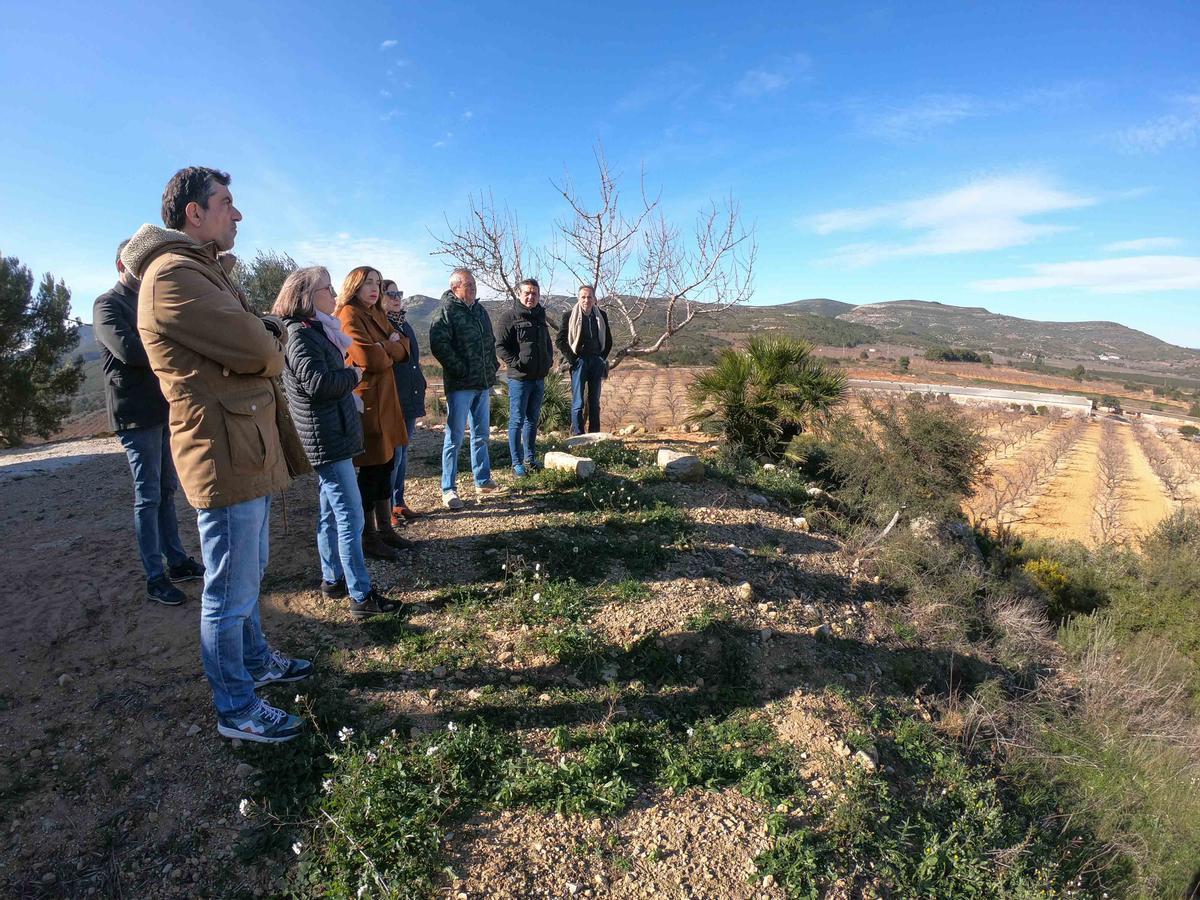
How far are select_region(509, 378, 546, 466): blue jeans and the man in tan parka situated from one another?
3.25m

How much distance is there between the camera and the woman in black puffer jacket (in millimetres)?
2953

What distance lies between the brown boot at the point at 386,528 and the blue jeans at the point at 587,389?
3610mm

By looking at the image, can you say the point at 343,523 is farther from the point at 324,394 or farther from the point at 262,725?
the point at 262,725

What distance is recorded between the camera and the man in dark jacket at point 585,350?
689 cm

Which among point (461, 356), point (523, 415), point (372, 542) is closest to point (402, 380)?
point (461, 356)

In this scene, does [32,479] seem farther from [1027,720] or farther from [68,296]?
[68,296]

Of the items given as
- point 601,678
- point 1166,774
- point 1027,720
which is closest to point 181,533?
point 601,678

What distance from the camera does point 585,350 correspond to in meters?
7.01

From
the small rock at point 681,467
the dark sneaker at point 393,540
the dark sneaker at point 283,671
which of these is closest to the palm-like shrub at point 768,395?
the small rock at point 681,467

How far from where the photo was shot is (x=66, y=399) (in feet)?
53.3

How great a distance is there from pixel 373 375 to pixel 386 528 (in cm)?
112

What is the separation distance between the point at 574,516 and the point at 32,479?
5921 mm

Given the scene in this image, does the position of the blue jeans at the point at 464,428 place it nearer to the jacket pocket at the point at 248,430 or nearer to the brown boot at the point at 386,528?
the brown boot at the point at 386,528

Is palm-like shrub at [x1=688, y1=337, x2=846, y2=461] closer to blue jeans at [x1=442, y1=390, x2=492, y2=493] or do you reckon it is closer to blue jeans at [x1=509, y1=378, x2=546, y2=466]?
blue jeans at [x1=509, y1=378, x2=546, y2=466]
